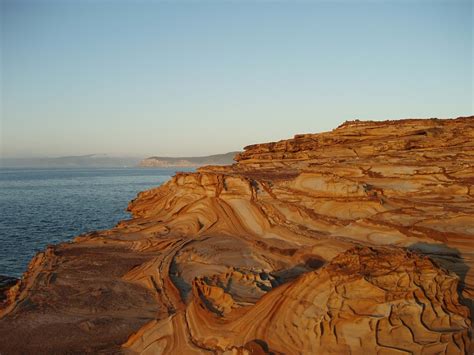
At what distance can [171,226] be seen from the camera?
1777 centimetres

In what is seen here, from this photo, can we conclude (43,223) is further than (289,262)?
Yes

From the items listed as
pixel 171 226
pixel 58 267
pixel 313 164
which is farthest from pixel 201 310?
pixel 313 164

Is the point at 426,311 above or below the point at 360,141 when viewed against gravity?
below

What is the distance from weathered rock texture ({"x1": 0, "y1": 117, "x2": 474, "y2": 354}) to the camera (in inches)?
273

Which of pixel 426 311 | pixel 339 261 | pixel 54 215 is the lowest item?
pixel 54 215

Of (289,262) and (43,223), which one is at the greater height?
(289,262)

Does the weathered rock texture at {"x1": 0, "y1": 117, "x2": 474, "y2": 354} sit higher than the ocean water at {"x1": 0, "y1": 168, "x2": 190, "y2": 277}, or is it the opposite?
the weathered rock texture at {"x1": 0, "y1": 117, "x2": 474, "y2": 354}

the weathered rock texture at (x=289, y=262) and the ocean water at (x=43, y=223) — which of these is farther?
the ocean water at (x=43, y=223)

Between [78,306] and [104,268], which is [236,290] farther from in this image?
[104,268]

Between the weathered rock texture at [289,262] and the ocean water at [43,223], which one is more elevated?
the weathered rock texture at [289,262]

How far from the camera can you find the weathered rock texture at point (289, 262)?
22.7ft

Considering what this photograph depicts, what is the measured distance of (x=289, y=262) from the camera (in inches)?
494

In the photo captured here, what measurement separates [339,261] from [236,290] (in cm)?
295

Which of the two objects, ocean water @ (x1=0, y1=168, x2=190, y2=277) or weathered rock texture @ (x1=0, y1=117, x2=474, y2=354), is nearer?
weathered rock texture @ (x1=0, y1=117, x2=474, y2=354)
